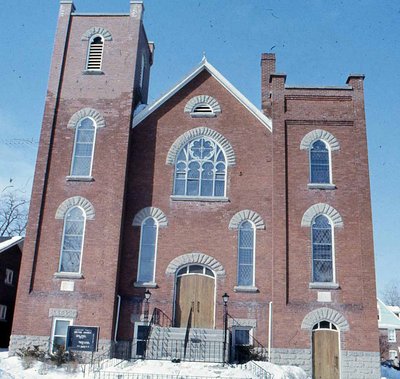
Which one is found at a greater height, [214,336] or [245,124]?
[245,124]

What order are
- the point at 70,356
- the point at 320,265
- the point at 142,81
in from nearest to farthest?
the point at 70,356, the point at 320,265, the point at 142,81

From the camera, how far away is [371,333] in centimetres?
1964

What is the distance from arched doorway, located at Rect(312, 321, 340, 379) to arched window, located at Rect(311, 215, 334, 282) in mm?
1759

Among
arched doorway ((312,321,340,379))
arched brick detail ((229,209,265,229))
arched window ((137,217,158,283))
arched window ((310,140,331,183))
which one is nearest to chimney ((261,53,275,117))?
arched window ((310,140,331,183))

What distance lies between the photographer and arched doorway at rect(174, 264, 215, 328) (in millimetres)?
20531

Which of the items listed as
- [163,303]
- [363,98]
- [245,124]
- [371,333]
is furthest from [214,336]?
[363,98]

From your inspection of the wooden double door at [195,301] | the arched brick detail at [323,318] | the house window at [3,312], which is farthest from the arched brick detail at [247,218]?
the house window at [3,312]

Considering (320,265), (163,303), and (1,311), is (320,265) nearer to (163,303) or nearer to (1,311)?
(163,303)

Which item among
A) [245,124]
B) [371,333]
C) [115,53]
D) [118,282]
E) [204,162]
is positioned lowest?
[371,333]

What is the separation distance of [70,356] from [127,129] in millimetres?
8906

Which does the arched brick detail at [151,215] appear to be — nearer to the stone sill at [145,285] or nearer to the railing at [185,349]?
the stone sill at [145,285]

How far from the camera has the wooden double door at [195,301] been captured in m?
20.5

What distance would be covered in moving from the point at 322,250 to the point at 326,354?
3.79 meters

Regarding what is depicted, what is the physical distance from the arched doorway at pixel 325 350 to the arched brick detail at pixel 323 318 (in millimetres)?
184
